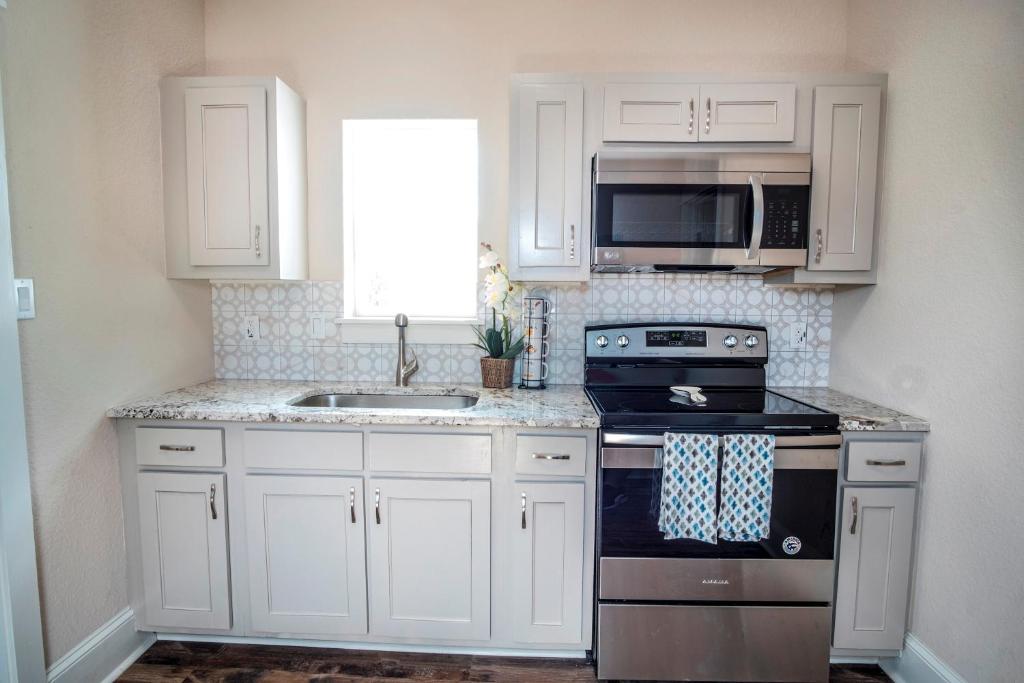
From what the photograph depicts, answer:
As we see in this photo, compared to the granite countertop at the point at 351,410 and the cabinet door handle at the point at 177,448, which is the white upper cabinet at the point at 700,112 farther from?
the cabinet door handle at the point at 177,448

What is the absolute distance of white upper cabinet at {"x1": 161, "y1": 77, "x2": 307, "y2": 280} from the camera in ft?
6.39

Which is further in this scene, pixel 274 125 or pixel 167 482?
pixel 274 125

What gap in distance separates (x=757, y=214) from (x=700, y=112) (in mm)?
468

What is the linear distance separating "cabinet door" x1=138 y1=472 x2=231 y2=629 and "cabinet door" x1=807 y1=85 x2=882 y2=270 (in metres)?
2.53

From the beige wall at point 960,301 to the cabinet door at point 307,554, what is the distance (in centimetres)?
204

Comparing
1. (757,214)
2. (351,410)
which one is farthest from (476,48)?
(351,410)

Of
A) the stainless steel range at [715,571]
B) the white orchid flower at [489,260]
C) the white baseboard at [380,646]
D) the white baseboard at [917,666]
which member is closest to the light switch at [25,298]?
the white baseboard at [380,646]

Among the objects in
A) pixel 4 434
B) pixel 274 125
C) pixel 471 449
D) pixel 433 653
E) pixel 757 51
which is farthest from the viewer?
pixel 757 51

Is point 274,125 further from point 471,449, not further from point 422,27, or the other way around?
point 471,449

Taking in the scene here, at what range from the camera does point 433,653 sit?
6.05 feet

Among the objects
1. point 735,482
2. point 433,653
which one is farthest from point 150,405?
point 735,482

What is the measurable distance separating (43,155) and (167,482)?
1.17m

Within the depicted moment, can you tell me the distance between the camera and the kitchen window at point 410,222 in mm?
2334

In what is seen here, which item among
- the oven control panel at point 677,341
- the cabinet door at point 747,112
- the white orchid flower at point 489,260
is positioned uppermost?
the cabinet door at point 747,112
